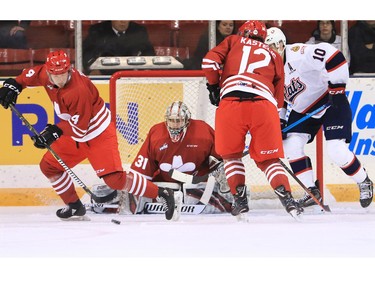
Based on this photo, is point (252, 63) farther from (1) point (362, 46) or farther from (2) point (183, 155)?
(1) point (362, 46)

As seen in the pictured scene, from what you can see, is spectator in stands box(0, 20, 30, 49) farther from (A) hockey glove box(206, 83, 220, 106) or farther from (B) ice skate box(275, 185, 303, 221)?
(B) ice skate box(275, 185, 303, 221)

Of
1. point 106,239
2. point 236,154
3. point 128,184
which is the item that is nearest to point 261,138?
point 236,154

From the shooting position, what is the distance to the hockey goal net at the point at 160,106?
6.28m

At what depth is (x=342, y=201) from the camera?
20.9 ft

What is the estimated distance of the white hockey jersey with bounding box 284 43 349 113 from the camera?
559 cm

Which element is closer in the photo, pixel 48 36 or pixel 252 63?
pixel 252 63

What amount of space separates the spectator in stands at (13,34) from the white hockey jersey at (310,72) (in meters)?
1.78

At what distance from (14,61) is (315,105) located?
194 centimetres

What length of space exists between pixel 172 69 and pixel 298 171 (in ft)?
3.75

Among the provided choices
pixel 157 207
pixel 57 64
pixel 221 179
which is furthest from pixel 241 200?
pixel 57 64

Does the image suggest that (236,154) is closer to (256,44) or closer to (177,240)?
(256,44)

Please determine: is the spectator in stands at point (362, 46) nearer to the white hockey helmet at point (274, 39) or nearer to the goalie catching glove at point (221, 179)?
the white hockey helmet at point (274, 39)

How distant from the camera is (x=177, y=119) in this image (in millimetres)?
5797

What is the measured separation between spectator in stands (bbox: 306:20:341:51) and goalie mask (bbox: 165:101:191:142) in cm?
127
